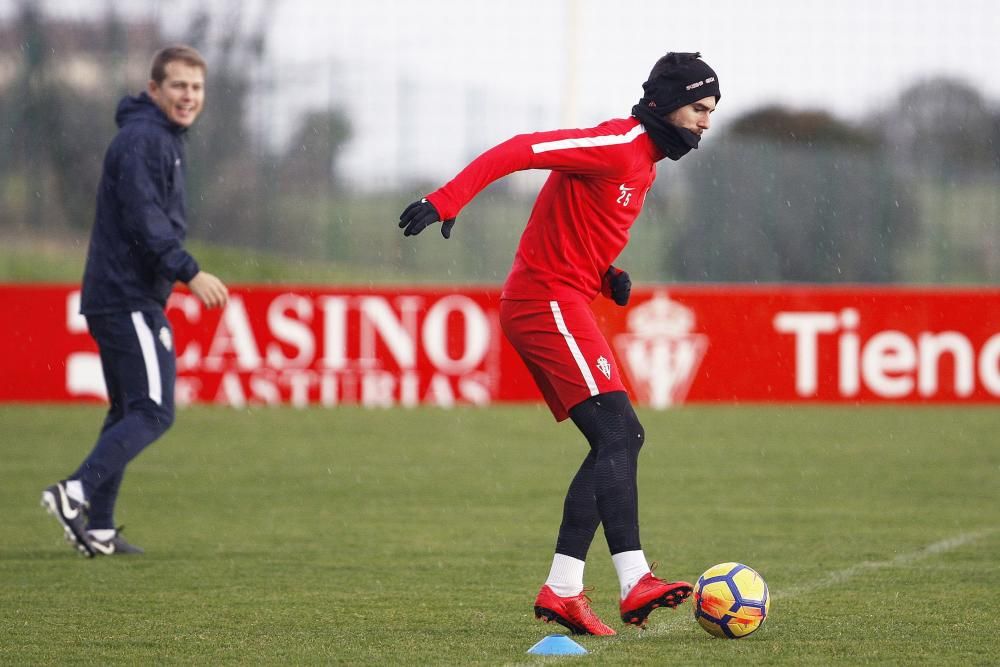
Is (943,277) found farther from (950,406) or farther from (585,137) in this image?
(585,137)

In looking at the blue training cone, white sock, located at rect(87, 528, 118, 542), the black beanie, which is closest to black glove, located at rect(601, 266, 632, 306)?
the black beanie

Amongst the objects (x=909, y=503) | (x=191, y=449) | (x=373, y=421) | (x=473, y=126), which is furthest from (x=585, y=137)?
(x=473, y=126)

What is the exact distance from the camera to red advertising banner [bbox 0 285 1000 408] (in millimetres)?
15984

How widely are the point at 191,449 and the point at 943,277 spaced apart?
10573 millimetres

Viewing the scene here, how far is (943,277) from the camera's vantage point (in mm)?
20078

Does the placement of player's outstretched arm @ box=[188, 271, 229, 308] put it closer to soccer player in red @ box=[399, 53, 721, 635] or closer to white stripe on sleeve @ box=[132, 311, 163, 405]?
white stripe on sleeve @ box=[132, 311, 163, 405]

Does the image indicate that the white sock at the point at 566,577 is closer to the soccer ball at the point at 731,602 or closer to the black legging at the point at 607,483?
the black legging at the point at 607,483

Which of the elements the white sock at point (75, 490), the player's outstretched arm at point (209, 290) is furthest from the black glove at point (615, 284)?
the white sock at point (75, 490)

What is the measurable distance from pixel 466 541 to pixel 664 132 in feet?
9.92

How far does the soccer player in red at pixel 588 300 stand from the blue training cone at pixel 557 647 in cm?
21

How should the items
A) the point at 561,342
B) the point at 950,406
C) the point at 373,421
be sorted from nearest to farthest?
the point at 561,342, the point at 373,421, the point at 950,406

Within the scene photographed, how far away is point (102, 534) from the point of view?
7.86 metres

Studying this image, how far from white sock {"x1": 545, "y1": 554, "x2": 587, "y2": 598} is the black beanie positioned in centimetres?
158

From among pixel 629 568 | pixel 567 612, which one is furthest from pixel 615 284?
pixel 567 612
